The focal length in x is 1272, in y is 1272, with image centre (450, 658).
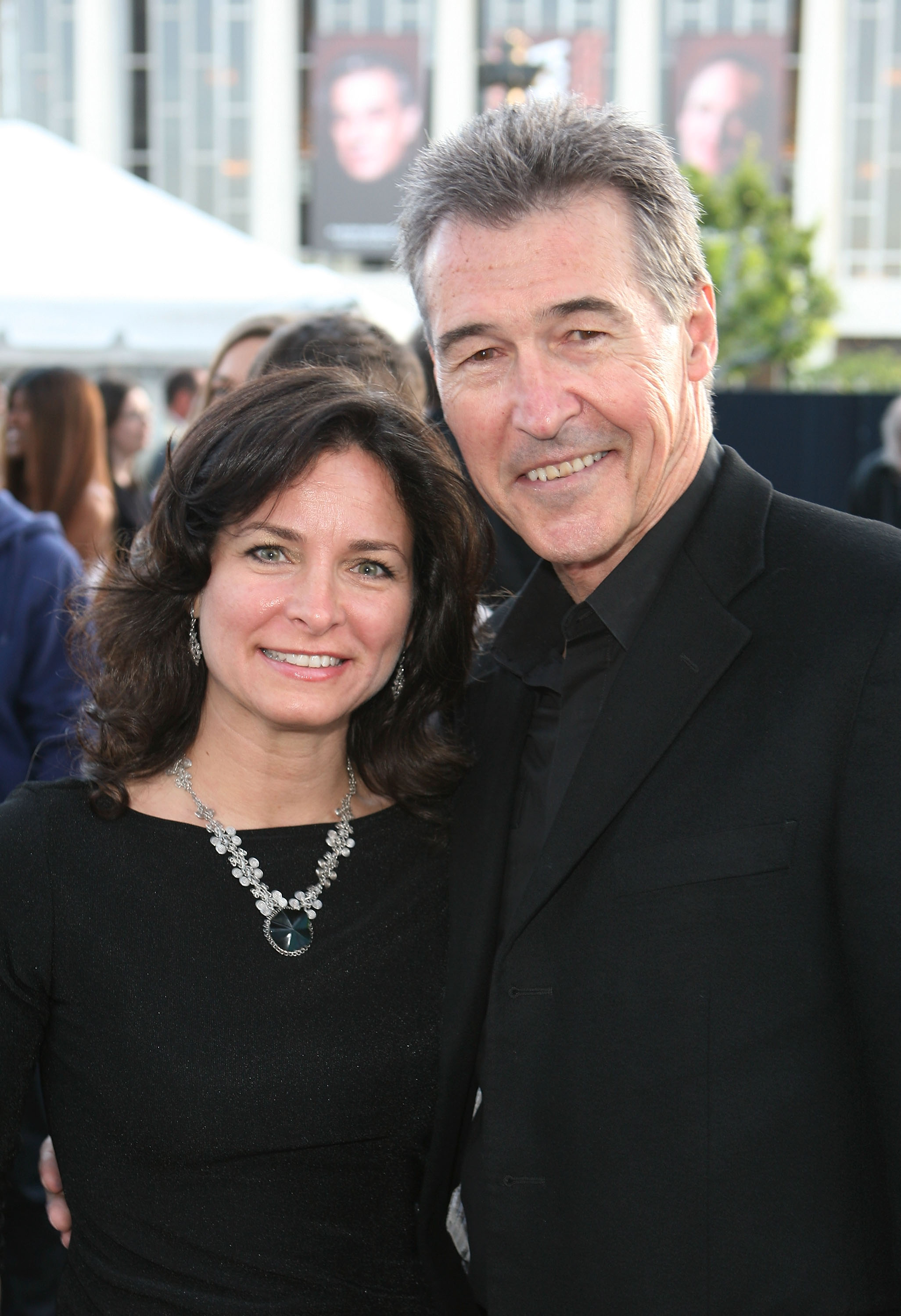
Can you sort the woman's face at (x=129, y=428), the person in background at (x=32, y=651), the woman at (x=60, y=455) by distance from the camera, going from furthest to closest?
the woman's face at (x=129, y=428) → the woman at (x=60, y=455) → the person in background at (x=32, y=651)

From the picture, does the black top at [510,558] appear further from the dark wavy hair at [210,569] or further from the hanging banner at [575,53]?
the hanging banner at [575,53]

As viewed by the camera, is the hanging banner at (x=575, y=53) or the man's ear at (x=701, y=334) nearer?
the man's ear at (x=701, y=334)

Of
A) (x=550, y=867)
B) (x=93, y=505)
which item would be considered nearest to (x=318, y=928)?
(x=550, y=867)

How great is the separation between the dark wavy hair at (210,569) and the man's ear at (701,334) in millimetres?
488

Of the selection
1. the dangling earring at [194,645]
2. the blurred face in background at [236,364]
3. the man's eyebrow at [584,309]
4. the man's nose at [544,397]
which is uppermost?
the man's eyebrow at [584,309]

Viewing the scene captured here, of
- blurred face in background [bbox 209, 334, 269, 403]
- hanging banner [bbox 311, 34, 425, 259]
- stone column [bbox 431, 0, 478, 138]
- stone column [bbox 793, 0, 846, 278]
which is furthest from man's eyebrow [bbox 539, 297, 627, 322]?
stone column [bbox 793, 0, 846, 278]

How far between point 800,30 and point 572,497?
42.8m

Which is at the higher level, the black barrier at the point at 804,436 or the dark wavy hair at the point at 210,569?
the dark wavy hair at the point at 210,569

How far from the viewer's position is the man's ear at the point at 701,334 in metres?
1.98

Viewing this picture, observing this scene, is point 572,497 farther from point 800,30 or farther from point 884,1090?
point 800,30

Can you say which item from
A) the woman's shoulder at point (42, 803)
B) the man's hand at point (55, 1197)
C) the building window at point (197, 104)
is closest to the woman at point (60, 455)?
the woman's shoulder at point (42, 803)

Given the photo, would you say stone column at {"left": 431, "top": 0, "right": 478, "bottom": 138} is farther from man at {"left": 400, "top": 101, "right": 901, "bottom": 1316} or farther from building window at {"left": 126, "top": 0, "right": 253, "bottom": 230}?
man at {"left": 400, "top": 101, "right": 901, "bottom": 1316}

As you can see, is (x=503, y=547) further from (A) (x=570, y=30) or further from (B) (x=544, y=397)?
(A) (x=570, y=30)

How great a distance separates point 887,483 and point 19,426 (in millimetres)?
5567
